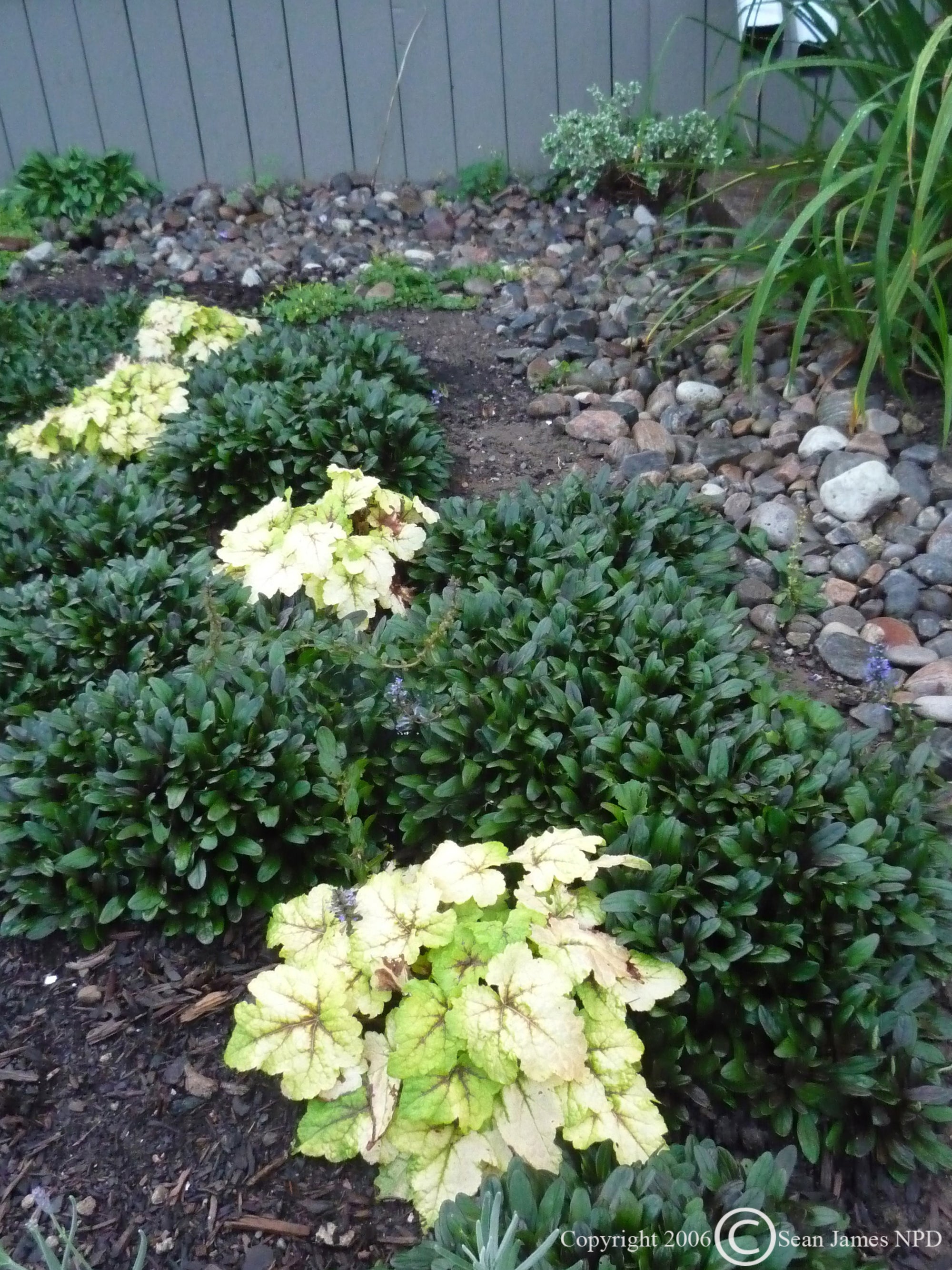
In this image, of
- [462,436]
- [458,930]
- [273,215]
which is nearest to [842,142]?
[462,436]

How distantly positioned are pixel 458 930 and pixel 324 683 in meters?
0.77

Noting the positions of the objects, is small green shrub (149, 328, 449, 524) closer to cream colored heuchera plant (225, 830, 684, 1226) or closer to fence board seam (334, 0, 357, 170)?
cream colored heuchera plant (225, 830, 684, 1226)

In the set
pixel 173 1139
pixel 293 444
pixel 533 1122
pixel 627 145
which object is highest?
pixel 627 145

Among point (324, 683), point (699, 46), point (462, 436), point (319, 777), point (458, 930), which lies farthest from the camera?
point (699, 46)

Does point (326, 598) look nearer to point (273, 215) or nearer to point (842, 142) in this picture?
point (842, 142)

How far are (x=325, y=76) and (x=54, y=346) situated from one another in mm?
2478

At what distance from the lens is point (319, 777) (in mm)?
2135

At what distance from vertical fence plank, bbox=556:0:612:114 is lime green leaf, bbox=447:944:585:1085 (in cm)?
499

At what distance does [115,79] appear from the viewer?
5.89 m

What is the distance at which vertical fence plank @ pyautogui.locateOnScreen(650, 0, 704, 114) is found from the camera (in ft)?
16.9

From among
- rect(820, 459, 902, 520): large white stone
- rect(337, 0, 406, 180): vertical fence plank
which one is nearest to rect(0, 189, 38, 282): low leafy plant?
rect(337, 0, 406, 180): vertical fence plank

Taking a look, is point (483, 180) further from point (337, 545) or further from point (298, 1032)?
point (298, 1032)

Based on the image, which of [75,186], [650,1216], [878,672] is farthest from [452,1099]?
[75,186]

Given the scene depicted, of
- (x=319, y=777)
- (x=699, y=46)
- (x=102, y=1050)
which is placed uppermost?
(x=699, y=46)
